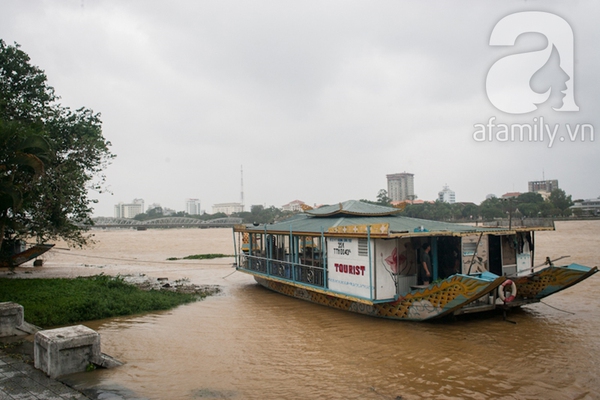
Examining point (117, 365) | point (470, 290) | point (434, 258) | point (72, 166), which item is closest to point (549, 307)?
point (434, 258)

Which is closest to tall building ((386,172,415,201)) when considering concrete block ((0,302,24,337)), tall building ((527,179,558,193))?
tall building ((527,179,558,193))

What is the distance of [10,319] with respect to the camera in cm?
852

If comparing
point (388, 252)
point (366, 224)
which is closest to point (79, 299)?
point (366, 224)

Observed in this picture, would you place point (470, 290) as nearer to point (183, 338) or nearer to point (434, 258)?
point (434, 258)

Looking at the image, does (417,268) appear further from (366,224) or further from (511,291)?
(511,291)

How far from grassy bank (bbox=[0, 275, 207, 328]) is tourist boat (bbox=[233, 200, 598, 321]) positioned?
466 cm

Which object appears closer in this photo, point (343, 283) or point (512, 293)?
point (512, 293)

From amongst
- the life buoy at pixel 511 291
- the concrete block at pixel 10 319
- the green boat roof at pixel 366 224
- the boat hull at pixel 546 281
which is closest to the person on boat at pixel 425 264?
the green boat roof at pixel 366 224

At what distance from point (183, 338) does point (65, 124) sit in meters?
13.1

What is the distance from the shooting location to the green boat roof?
34.1ft

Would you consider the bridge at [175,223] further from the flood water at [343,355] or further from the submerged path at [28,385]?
the submerged path at [28,385]

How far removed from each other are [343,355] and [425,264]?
10.8 ft

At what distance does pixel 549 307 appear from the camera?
1334cm

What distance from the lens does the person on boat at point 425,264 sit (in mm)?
10859
